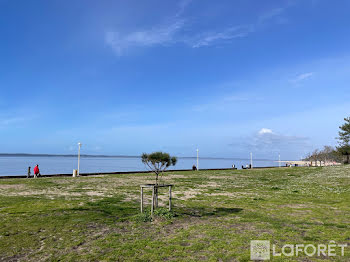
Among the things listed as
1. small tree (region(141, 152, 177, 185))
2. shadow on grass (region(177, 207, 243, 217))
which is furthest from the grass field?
small tree (region(141, 152, 177, 185))

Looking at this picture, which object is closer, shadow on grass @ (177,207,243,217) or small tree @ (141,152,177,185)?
small tree @ (141,152,177,185)

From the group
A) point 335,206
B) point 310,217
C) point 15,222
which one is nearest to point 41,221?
point 15,222

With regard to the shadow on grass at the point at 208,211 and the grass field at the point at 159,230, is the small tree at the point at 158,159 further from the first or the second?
the shadow on grass at the point at 208,211

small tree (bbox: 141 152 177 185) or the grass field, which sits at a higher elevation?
small tree (bbox: 141 152 177 185)

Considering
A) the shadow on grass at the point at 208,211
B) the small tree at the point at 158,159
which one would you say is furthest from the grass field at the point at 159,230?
the small tree at the point at 158,159

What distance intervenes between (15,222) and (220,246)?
345 inches

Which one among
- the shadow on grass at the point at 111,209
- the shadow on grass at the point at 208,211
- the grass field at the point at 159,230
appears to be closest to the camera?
the grass field at the point at 159,230

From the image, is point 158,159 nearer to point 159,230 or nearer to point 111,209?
point 159,230

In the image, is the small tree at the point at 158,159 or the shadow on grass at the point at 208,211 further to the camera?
the shadow on grass at the point at 208,211

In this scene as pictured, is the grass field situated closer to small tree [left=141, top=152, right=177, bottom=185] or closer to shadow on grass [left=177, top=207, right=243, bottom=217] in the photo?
shadow on grass [left=177, top=207, right=243, bottom=217]

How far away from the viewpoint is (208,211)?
13.5 m

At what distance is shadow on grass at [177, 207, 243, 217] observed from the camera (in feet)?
42.0

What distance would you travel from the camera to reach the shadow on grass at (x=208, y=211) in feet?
42.0

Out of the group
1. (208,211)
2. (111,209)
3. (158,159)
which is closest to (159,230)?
(158,159)
